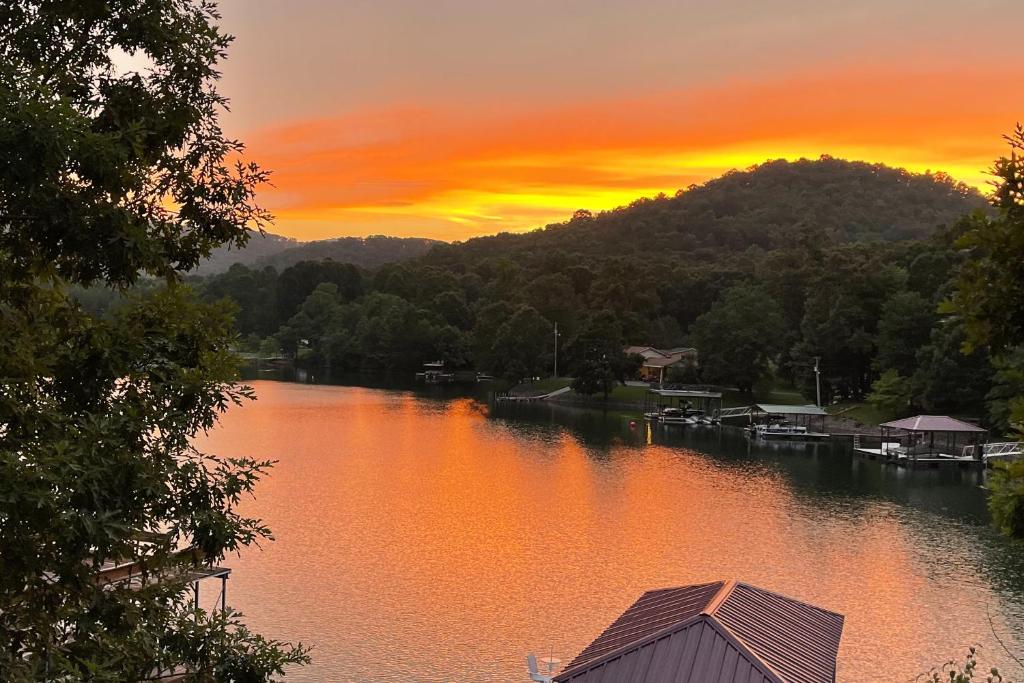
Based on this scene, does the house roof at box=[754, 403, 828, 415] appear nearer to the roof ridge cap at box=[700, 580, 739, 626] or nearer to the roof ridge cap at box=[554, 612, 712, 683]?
the roof ridge cap at box=[700, 580, 739, 626]

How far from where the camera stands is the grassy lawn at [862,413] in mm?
51281

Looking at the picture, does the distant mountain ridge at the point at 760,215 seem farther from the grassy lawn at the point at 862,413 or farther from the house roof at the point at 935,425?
the house roof at the point at 935,425

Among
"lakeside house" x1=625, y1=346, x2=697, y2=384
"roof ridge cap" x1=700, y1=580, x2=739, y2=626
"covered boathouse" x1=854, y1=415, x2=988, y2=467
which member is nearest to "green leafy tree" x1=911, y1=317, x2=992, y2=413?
"covered boathouse" x1=854, y1=415, x2=988, y2=467

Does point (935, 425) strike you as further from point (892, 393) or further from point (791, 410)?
point (791, 410)

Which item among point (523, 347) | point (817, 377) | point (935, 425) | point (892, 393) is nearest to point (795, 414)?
point (817, 377)

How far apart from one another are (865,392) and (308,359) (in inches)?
2278

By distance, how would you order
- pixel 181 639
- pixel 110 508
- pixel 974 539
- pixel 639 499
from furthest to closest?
pixel 639 499
pixel 974 539
pixel 181 639
pixel 110 508

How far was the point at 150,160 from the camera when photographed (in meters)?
8.13

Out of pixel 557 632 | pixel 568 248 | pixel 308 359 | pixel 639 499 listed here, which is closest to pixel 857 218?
pixel 568 248

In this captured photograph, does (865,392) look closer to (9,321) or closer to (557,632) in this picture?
(557,632)

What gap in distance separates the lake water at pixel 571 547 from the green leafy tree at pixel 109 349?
10.5 m

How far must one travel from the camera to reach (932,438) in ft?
146

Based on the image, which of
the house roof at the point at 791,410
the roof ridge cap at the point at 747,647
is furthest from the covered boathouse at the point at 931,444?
the roof ridge cap at the point at 747,647

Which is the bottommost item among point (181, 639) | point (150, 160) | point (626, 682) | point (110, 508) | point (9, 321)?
point (626, 682)
